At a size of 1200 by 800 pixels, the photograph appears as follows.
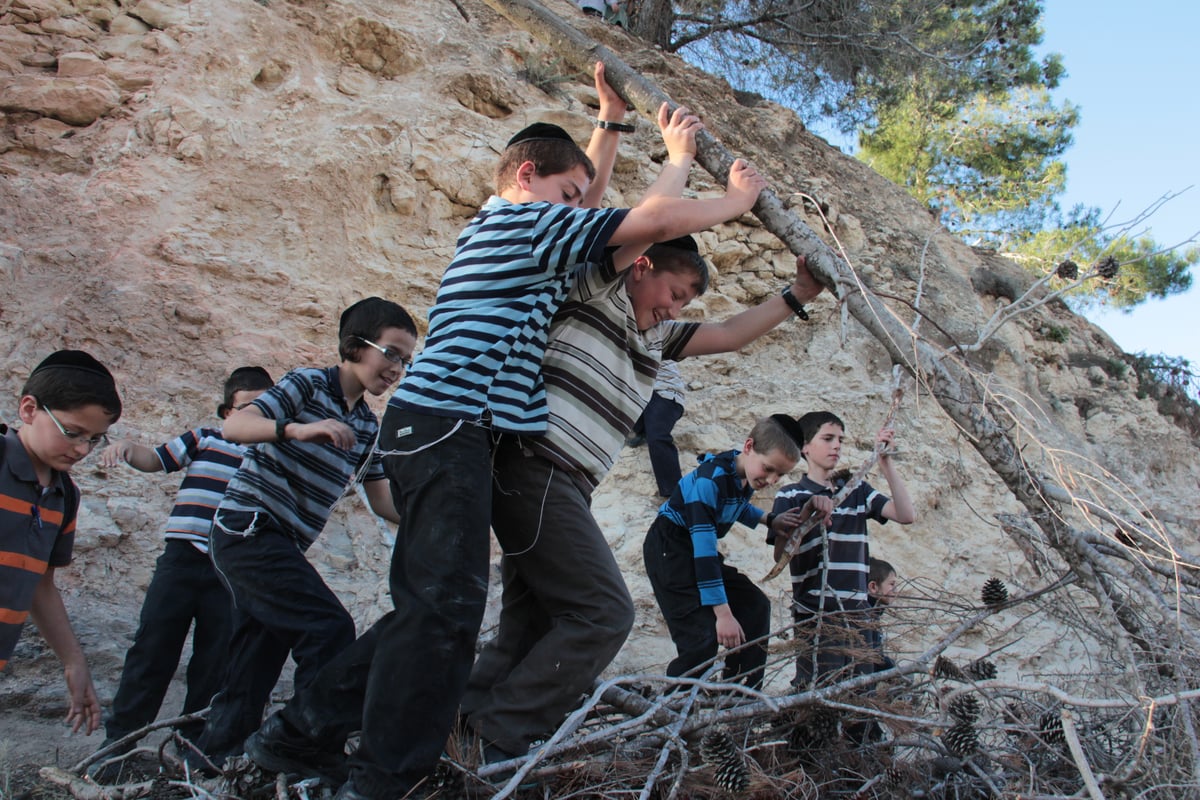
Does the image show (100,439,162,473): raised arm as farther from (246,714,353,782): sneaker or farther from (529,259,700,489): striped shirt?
(529,259,700,489): striped shirt

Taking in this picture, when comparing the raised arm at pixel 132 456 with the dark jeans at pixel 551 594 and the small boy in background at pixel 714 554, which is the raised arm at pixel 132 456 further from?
the small boy in background at pixel 714 554

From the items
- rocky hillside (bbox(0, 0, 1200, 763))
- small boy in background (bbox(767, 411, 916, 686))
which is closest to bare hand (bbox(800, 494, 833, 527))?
small boy in background (bbox(767, 411, 916, 686))

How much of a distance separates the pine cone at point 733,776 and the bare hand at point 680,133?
5.42 feet


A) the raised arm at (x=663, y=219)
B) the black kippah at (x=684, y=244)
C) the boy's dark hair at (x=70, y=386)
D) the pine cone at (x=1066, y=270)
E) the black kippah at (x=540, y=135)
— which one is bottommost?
the boy's dark hair at (x=70, y=386)

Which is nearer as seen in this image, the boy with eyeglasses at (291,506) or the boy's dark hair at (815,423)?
the boy with eyeglasses at (291,506)

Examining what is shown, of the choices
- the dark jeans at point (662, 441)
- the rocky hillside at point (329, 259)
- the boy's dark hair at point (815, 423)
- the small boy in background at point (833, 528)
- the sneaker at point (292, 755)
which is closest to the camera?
the sneaker at point (292, 755)

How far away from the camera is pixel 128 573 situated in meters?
4.26

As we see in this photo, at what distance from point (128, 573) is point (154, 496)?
0.50 m

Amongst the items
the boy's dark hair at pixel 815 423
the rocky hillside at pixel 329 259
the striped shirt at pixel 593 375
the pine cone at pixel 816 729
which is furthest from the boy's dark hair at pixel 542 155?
the rocky hillside at pixel 329 259

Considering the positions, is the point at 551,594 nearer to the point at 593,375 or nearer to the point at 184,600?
the point at 593,375

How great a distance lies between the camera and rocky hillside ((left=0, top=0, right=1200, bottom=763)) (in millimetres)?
5098

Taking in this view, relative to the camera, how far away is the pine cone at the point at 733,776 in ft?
7.45

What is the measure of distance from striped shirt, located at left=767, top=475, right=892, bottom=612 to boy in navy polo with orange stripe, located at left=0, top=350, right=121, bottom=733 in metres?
2.55

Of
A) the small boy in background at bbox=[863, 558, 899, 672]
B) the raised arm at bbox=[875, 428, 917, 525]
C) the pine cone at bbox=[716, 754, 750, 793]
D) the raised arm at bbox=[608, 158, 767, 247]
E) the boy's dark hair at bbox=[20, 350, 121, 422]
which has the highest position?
the raised arm at bbox=[608, 158, 767, 247]
